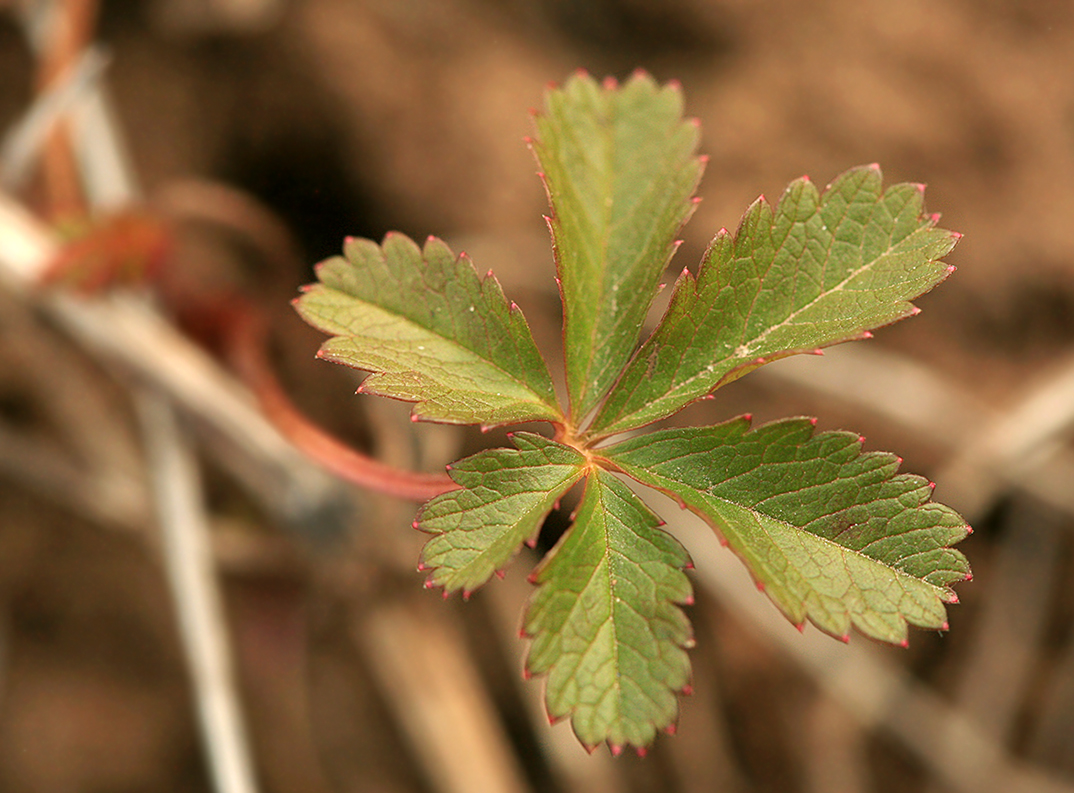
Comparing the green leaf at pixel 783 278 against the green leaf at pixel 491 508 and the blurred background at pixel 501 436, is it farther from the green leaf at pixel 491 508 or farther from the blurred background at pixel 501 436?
the blurred background at pixel 501 436

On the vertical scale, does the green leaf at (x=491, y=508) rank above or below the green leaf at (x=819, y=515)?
above

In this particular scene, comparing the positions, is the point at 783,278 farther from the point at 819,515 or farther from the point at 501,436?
the point at 501,436

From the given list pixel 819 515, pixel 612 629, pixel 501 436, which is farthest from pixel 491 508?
pixel 501 436

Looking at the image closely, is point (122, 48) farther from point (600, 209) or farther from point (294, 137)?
point (600, 209)

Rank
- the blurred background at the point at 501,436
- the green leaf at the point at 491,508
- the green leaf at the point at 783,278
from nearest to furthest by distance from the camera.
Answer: the green leaf at the point at 491,508 < the green leaf at the point at 783,278 < the blurred background at the point at 501,436

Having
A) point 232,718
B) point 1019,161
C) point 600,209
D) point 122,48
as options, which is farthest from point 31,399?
point 1019,161

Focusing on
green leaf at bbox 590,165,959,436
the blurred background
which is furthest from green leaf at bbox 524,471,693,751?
the blurred background

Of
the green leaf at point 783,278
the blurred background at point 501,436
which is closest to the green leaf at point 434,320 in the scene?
the green leaf at point 783,278
